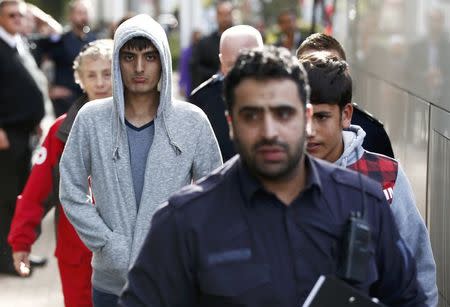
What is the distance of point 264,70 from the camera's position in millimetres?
3260

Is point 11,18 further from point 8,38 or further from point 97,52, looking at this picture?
point 97,52

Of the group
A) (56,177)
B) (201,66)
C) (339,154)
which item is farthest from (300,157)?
(201,66)

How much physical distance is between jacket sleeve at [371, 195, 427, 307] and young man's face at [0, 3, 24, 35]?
7.13 metres

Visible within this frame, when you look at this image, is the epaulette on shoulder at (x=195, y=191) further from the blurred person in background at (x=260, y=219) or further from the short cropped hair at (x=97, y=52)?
the short cropped hair at (x=97, y=52)

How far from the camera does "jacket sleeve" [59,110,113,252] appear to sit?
519 centimetres

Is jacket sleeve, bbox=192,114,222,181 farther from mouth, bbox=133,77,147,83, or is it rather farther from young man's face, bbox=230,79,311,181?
young man's face, bbox=230,79,311,181

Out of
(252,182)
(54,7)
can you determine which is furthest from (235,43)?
(54,7)

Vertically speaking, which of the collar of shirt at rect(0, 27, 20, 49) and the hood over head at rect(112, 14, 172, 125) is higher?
the hood over head at rect(112, 14, 172, 125)

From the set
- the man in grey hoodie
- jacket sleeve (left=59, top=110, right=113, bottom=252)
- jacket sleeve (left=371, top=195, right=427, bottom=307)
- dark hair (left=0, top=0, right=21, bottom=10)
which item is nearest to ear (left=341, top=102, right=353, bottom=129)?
the man in grey hoodie

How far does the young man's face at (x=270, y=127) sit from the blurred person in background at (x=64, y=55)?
871 cm

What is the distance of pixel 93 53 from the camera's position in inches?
264

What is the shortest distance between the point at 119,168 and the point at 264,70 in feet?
6.41

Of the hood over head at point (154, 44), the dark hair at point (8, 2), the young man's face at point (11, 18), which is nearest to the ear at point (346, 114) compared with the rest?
the hood over head at point (154, 44)

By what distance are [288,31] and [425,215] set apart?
9952mm
